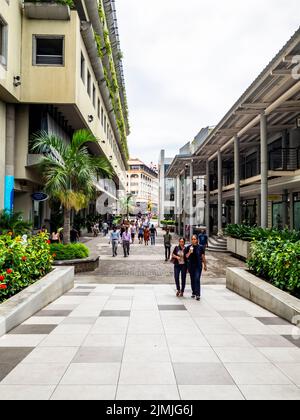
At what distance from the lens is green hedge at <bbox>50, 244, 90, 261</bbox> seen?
14.5 meters

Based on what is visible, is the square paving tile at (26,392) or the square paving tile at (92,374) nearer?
the square paving tile at (26,392)

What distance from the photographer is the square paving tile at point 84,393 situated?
3854mm

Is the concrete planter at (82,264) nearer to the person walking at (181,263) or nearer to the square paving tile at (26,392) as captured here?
the person walking at (181,263)

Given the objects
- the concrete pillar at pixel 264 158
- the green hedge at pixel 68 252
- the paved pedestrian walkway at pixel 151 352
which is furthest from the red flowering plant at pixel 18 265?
the concrete pillar at pixel 264 158

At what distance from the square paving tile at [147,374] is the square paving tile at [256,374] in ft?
2.68

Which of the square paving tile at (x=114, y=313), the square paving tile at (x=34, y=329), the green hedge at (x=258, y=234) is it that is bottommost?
the square paving tile at (x=114, y=313)

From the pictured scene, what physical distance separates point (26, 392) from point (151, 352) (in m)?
1.95

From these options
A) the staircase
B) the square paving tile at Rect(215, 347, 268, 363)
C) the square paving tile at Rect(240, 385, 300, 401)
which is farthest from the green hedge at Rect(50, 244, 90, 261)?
the staircase

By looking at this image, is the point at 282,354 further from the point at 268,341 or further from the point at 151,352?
the point at 151,352

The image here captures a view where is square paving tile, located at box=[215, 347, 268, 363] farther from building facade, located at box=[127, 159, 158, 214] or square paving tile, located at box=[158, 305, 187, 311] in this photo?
building facade, located at box=[127, 159, 158, 214]

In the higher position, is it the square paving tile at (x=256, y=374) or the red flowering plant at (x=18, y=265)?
the red flowering plant at (x=18, y=265)

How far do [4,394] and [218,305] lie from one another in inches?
239

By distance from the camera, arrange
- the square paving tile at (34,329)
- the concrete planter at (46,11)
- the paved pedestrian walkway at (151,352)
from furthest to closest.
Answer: the concrete planter at (46,11)
the square paving tile at (34,329)
the paved pedestrian walkway at (151,352)

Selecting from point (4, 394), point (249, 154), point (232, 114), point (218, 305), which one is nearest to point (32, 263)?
point (218, 305)
